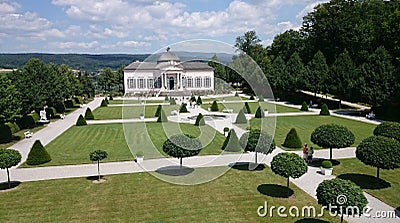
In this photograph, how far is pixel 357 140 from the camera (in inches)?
966

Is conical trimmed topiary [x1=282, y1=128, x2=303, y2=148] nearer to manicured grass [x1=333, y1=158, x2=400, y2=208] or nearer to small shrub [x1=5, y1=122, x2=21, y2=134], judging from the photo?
manicured grass [x1=333, y1=158, x2=400, y2=208]

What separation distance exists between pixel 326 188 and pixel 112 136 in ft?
Answer: 66.7

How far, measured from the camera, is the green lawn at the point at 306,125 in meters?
26.5

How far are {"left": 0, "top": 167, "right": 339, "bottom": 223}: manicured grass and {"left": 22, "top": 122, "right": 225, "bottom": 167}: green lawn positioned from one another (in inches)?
182

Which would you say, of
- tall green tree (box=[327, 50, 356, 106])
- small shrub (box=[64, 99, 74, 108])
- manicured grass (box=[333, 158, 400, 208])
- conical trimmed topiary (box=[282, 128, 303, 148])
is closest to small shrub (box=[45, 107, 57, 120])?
small shrub (box=[64, 99, 74, 108])

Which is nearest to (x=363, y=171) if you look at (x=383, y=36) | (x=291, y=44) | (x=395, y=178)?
(x=395, y=178)

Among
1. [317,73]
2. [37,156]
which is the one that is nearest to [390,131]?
[37,156]

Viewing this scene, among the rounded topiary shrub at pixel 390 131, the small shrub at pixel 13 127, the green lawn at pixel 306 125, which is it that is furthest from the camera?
the small shrub at pixel 13 127

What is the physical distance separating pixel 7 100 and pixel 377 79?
32173 mm

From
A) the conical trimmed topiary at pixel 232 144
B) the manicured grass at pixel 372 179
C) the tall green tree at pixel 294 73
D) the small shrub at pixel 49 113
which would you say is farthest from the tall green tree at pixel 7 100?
the tall green tree at pixel 294 73

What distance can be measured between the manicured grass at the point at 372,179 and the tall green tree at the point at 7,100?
20932 mm

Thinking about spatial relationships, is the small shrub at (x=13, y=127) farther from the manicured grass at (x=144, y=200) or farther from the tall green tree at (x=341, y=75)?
the tall green tree at (x=341, y=75)

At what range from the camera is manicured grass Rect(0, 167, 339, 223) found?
1239 cm

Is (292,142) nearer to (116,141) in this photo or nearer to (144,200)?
(144,200)
